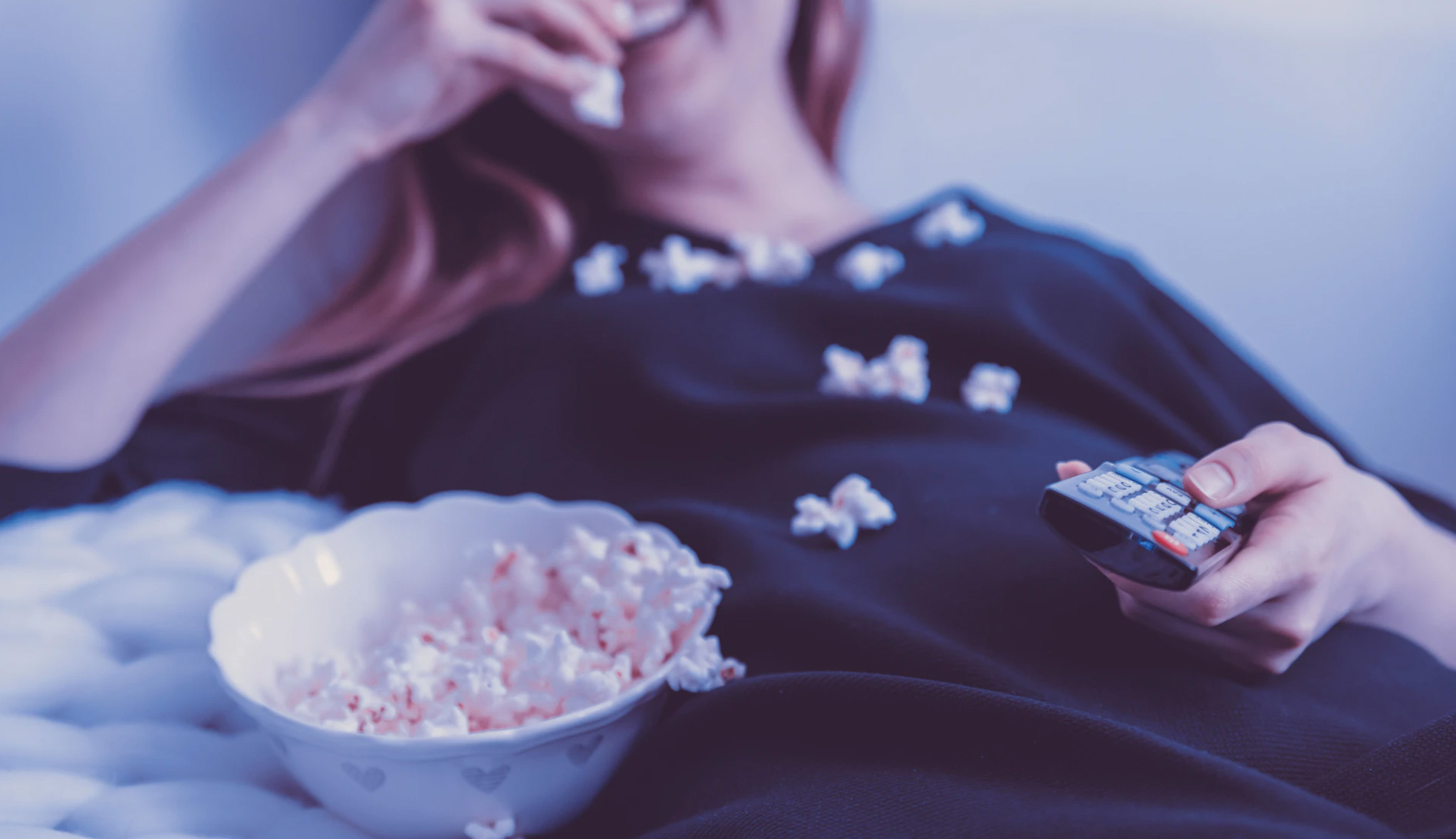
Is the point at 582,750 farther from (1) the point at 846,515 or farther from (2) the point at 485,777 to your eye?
(1) the point at 846,515

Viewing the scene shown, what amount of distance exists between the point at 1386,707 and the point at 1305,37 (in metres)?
0.96

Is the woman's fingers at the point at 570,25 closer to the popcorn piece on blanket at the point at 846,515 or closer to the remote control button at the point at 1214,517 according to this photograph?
the popcorn piece on blanket at the point at 846,515

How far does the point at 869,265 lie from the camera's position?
1027 millimetres

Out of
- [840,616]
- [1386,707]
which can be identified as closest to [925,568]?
[840,616]

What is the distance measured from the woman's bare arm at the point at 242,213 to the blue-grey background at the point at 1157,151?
26 cm

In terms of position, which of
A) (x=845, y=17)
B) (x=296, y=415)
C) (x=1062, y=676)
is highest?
(x=845, y=17)

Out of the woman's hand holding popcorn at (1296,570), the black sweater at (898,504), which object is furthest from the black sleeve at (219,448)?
the woman's hand holding popcorn at (1296,570)

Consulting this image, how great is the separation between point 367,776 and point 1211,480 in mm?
483

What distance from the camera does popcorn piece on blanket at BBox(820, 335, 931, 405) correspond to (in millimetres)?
897

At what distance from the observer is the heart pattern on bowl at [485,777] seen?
0.53 meters

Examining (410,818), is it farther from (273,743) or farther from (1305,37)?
(1305,37)

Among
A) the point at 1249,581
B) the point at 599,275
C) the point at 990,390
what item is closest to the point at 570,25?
Result: the point at 599,275

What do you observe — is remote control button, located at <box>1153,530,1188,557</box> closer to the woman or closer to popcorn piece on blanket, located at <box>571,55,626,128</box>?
the woman

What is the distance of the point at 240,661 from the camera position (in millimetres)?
596
